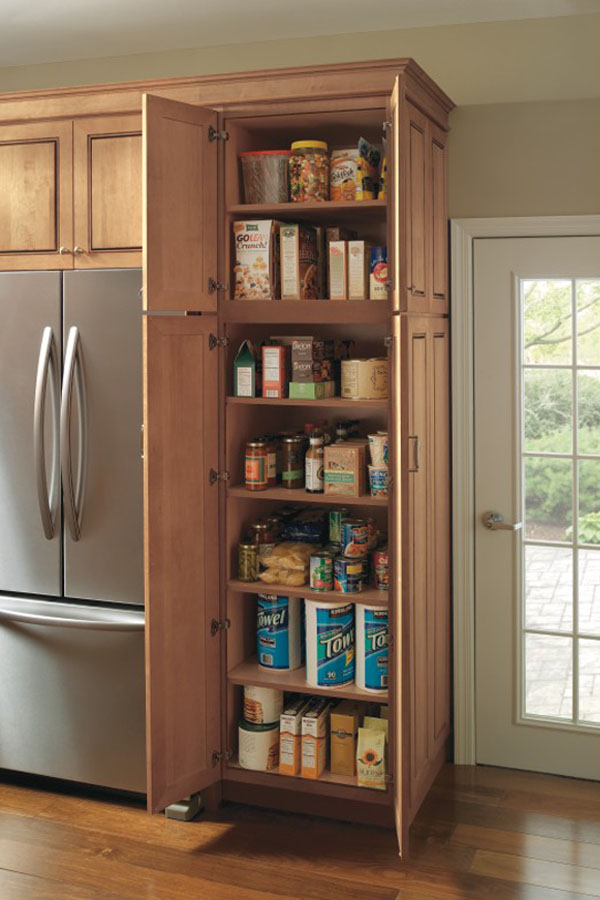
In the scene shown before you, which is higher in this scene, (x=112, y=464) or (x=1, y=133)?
(x=1, y=133)

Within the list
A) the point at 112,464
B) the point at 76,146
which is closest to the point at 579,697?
the point at 112,464

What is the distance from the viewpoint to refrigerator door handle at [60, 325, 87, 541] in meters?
2.96

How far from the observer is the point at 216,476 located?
9.66 ft

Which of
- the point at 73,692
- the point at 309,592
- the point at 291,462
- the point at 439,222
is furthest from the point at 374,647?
the point at 439,222

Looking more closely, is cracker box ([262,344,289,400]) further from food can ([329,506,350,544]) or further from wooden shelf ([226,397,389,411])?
food can ([329,506,350,544])

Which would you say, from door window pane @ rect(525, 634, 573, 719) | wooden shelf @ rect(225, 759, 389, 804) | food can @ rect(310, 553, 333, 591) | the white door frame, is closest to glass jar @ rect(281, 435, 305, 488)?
food can @ rect(310, 553, 333, 591)

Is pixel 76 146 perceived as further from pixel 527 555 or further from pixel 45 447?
pixel 527 555

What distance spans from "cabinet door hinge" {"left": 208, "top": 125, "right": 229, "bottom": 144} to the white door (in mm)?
964

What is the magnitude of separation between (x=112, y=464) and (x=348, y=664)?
980mm

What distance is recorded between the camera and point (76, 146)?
9.81 feet

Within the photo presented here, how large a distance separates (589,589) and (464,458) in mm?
619

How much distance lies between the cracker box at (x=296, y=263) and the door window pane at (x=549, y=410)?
2.87ft

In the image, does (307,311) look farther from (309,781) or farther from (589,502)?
(309,781)

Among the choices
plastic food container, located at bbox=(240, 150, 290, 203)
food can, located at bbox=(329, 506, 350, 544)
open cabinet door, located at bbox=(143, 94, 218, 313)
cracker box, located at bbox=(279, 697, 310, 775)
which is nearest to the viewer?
open cabinet door, located at bbox=(143, 94, 218, 313)
